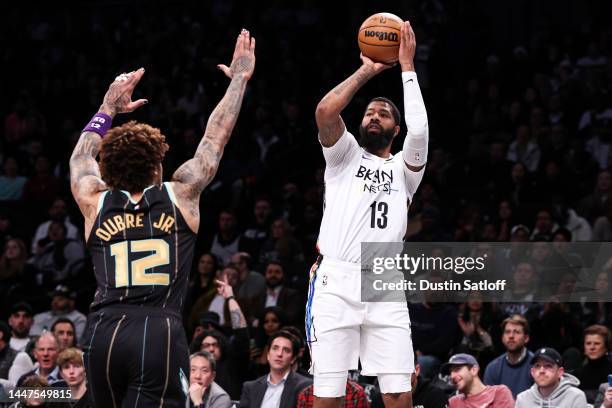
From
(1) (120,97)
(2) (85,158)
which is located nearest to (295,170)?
(1) (120,97)

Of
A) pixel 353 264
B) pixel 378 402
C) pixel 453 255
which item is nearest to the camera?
pixel 353 264

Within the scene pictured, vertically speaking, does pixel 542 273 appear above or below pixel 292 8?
below

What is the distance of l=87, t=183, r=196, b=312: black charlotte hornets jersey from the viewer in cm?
625

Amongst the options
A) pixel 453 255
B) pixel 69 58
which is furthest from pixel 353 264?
pixel 69 58

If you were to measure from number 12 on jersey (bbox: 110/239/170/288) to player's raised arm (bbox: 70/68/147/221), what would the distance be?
1.02ft

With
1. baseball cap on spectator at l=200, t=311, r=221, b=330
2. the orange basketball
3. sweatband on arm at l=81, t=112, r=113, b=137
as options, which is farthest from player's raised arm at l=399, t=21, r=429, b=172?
baseball cap on spectator at l=200, t=311, r=221, b=330

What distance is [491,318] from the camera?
→ 41.9 ft

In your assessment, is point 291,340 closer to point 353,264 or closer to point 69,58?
point 353,264

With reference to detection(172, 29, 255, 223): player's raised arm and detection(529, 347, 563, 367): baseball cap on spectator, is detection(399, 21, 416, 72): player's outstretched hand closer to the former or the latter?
detection(172, 29, 255, 223): player's raised arm

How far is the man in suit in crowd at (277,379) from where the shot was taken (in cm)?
1116

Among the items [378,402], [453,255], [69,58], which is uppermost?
[69,58]

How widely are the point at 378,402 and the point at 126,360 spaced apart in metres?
5.38

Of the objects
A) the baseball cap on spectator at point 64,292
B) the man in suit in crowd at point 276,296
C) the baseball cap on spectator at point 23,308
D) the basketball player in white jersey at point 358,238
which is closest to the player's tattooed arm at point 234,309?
the man in suit in crowd at point 276,296

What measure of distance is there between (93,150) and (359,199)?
211 centimetres
